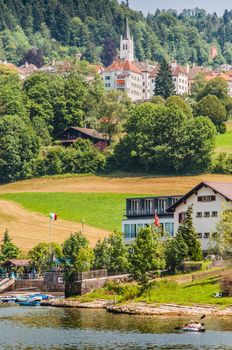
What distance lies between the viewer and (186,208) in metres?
135

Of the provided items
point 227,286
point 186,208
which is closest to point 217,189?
point 186,208

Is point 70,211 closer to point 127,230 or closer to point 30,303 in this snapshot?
point 127,230

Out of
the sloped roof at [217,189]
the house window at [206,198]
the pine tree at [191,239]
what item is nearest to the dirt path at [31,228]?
the sloped roof at [217,189]

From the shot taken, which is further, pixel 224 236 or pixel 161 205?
pixel 161 205

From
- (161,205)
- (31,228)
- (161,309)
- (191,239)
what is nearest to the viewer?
(161,309)

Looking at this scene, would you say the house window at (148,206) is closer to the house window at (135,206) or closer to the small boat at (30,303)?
the house window at (135,206)

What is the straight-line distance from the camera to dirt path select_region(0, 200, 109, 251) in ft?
536

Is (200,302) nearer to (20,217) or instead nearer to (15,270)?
(15,270)

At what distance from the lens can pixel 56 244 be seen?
5881 inches

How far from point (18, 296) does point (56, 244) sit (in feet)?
83.1

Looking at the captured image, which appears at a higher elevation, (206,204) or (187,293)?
(206,204)

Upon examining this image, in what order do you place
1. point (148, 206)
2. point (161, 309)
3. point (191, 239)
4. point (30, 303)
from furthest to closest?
1. point (148, 206)
2. point (191, 239)
3. point (30, 303)
4. point (161, 309)

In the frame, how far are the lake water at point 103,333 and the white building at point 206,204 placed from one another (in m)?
31.1

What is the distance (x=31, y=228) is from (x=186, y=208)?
4511cm
